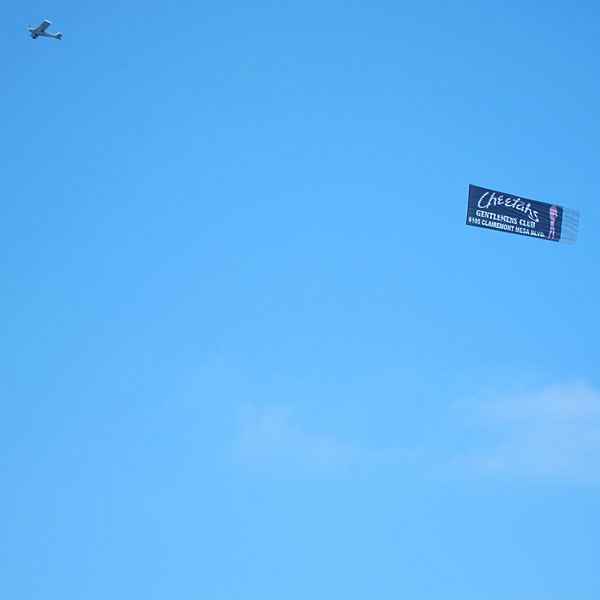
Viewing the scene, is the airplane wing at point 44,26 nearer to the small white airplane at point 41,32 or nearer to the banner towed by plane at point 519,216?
the small white airplane at point 41,32

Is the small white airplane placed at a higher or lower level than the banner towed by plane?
higher

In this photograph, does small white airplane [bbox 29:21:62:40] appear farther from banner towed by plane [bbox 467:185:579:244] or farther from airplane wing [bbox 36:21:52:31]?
banner towed by plane [bbox 467:185:579:244]

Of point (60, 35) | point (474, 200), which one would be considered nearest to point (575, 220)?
point (474, 200)

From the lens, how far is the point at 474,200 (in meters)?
44.7

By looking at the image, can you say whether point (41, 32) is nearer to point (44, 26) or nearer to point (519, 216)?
point (44, 26)

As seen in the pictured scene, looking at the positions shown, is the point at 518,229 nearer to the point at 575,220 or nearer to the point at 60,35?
the point at 575,220

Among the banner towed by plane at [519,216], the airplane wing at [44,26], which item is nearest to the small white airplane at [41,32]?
the airplane wing at [44,26]

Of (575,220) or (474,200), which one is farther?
(575,220)

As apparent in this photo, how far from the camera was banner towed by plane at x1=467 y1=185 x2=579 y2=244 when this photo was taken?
4494 centimetres

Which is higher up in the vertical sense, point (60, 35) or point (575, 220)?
point (60, 35)

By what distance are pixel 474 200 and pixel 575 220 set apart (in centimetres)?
844

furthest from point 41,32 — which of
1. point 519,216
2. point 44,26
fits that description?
point 519,216

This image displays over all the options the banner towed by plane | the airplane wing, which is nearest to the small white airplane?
the airplane wing

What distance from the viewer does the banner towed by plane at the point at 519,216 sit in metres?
44.9
